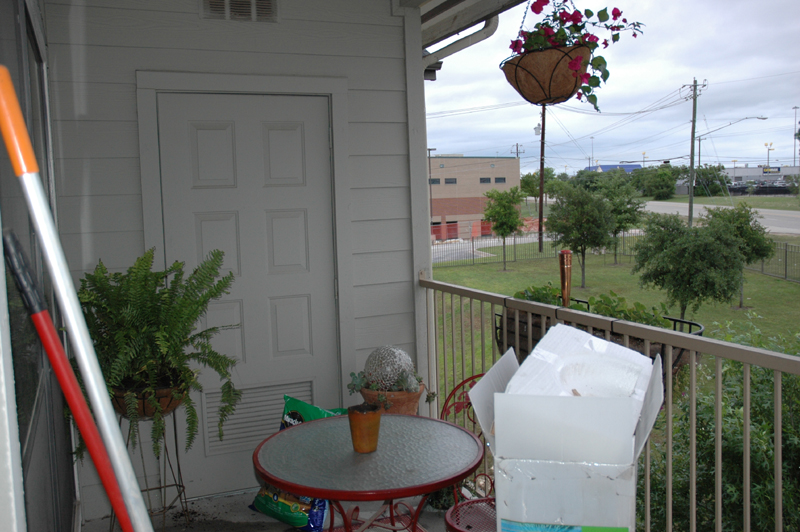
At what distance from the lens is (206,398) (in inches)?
106

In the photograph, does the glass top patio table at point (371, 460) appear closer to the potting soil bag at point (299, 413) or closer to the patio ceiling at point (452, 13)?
the potting soil bag at point (299, 413)

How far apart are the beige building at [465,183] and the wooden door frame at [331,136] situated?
23.9 metres

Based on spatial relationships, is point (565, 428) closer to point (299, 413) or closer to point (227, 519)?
point (299, 413)

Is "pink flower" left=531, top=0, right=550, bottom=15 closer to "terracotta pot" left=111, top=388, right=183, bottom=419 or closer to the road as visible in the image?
"terracotta pot" left=111, top=388, right=183, bottom=419

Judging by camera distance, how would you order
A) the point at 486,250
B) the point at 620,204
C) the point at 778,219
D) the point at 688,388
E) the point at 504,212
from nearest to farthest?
the point at 688,388
the point at 778,219
the point at 620,204
the point at 504,212
the point at 486,250

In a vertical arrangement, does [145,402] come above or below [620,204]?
below

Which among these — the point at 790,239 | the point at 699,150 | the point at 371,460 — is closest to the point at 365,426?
the point at 371,460

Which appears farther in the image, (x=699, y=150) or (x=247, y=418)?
(x=699, y=150)

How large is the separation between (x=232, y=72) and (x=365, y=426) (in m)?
1.82

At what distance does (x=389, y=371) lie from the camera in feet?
8.46

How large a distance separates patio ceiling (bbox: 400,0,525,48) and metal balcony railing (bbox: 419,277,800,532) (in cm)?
152

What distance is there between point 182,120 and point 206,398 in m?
1.30

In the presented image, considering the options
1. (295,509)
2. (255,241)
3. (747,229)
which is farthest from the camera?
(747,229)

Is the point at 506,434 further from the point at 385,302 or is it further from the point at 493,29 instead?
the point at 493,29
